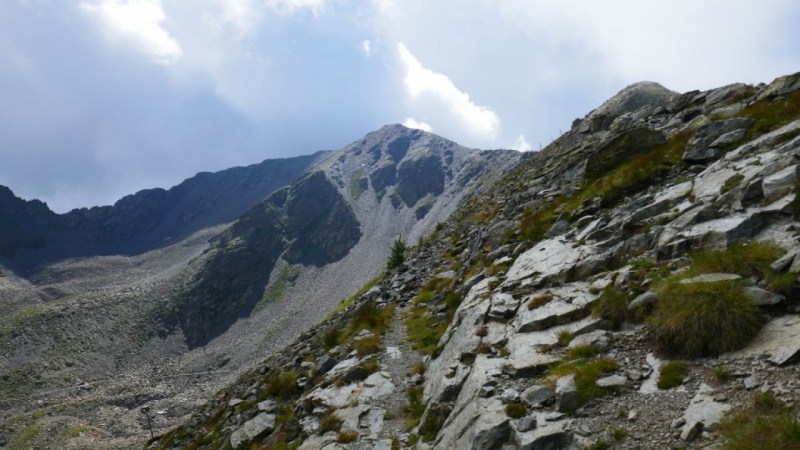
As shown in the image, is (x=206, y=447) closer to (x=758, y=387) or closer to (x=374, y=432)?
(x=374, y=432)

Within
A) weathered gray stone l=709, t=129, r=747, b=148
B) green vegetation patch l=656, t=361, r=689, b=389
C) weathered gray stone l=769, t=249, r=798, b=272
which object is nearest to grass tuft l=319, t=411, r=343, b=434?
green vegetation patch l=656, t=361, r=689, b=389

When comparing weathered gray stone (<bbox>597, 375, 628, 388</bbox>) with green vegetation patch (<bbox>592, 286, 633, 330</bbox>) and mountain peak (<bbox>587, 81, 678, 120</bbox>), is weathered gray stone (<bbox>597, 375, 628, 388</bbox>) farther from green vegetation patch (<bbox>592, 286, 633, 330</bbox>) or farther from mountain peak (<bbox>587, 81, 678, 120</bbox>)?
mountain peak (<bbox>587, 81, 678, 120</bbox>)

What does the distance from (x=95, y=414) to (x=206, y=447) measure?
112 m

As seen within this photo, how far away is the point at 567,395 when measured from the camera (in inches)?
394

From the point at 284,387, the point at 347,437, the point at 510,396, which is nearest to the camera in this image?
the point at 510,396

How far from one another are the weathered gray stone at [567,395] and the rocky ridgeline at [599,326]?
4cm

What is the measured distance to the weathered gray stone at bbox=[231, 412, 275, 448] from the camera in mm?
19969

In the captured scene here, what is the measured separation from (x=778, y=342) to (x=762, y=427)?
107 inches

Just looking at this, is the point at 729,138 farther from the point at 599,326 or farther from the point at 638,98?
the point at 638,98

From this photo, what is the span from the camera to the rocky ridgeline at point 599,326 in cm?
909

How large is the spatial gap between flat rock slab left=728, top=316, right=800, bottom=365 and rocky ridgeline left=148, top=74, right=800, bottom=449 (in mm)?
40

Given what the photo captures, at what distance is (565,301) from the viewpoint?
14.3m

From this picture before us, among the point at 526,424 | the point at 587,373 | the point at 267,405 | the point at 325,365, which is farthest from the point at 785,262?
the point at 267,405

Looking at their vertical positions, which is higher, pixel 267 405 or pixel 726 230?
pixel 726 230
